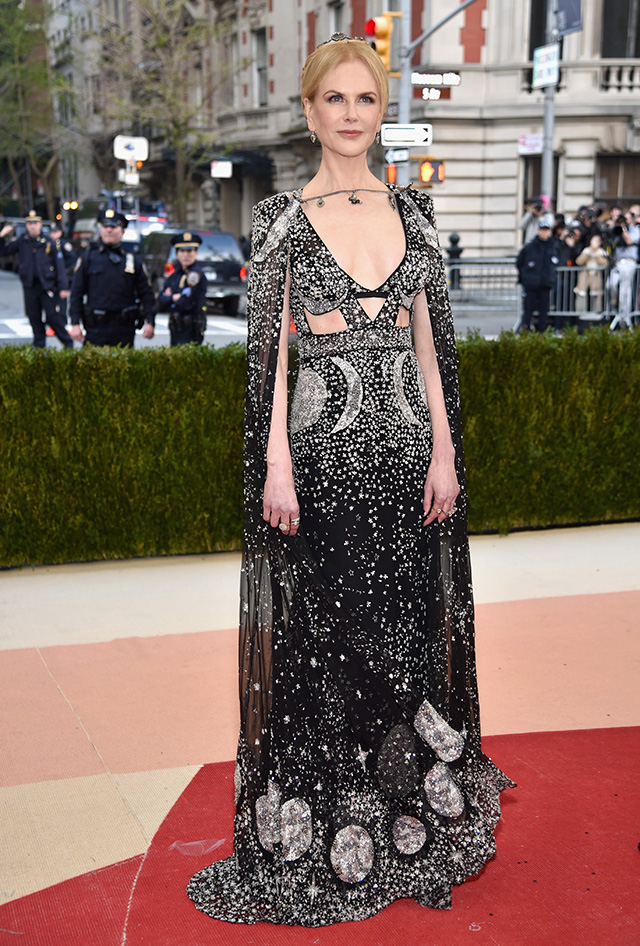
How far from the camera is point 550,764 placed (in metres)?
4.03

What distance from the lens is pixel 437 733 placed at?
10.7ft

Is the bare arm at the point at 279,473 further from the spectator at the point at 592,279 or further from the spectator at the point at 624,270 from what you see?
the spectator at the point at 592,279

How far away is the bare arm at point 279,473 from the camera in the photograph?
3055mm

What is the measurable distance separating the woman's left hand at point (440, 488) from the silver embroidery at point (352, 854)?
0.98m

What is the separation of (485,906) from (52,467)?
175 inches

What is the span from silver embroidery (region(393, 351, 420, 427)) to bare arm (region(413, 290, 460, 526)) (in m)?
0.11

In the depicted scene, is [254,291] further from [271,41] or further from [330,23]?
[271,41]

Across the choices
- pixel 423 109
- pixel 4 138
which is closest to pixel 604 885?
pixel 423 109

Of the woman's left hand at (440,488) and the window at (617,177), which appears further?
the window at (617,177)

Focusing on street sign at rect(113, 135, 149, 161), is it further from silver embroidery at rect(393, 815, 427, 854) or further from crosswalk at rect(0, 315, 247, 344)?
silver embroidery at rect(393, 815, 427, 854)

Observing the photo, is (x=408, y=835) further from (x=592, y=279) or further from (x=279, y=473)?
(x=592, y=279)

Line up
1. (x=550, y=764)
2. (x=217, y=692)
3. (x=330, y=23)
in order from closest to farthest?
(x=550, y=764) < (x=217, y=692) < (x=330, y=23)

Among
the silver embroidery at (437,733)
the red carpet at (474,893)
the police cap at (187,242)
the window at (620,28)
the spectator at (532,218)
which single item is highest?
the window at (620,28)

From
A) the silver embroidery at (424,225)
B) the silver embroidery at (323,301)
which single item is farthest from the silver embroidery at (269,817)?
the silver embroidery at (424,225)
